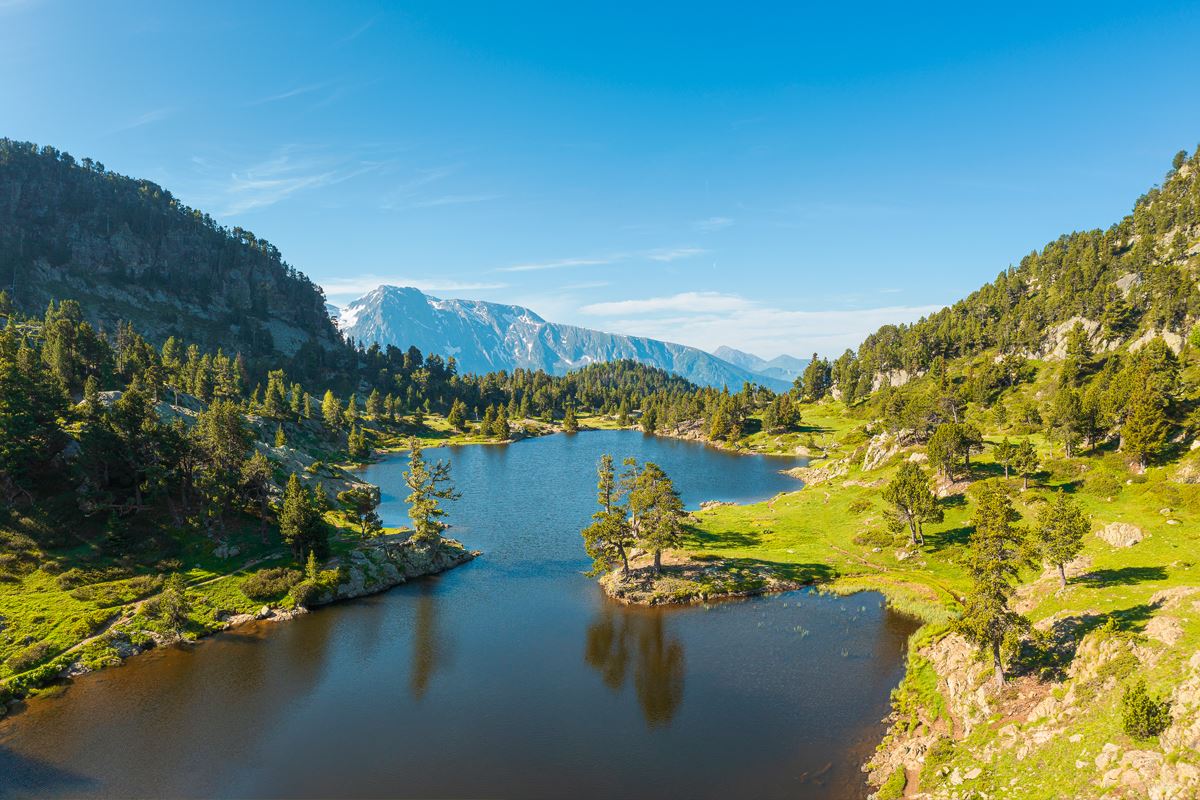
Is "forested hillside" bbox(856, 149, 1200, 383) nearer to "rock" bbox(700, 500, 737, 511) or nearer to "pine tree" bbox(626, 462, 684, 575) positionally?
"rock" bbox(700, 500, 737, 511)

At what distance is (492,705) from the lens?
156ft

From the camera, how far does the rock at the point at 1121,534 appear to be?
61.3 metres

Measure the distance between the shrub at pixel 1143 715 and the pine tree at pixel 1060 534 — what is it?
24.5 meters

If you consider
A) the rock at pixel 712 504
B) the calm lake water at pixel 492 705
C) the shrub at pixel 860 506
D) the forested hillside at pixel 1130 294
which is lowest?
the calm lake water at pixel 492 705

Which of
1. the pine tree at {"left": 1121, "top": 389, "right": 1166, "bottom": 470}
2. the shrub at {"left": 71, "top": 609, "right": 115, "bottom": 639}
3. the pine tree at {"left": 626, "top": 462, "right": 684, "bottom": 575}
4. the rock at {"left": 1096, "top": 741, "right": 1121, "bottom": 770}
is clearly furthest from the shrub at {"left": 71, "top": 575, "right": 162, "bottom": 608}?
the pine tree at {"left": 1121, "top": 389, "right": 1166, "bottom": 470}

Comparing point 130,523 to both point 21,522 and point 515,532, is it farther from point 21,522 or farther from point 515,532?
point 515,532

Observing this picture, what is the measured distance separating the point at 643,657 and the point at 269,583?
4805 cm

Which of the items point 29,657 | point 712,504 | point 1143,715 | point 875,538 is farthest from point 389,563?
point 1143,715

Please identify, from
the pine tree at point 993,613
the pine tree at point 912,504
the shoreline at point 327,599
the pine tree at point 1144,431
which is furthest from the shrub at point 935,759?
the pine tree at point 1144,431

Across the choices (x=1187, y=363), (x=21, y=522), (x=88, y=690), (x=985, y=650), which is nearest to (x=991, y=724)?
(x=985, y=650)

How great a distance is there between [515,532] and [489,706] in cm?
5432

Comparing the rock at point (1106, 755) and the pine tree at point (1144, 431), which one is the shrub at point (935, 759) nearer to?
the rock at point (1106, 755)

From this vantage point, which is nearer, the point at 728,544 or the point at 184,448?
the point at 184,448

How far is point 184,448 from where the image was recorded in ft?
258
